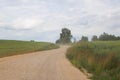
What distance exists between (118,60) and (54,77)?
4963 millimetres

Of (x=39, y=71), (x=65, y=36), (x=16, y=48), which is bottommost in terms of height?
(x=39, y=71)

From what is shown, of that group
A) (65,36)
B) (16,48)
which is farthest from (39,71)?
(65,36)

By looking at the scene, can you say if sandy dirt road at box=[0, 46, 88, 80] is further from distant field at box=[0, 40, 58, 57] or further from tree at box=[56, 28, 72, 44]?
tree at box=[56, 28, 72, 44]

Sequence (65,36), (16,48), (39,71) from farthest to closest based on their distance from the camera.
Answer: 1. (65,36)
2. (16,48)
3. (39,71)

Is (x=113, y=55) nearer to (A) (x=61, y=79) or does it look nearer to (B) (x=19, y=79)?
(A) (x=61, y=79)

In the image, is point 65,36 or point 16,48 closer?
point 16,48

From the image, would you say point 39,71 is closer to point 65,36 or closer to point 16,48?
point 16,48

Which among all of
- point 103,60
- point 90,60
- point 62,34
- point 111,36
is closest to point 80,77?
point 103,60

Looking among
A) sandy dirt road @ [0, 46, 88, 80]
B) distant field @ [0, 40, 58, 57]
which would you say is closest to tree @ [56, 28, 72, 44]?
distant field @ [0, 40, 58, 57]

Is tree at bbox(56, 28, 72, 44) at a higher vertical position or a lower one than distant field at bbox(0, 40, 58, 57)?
higher

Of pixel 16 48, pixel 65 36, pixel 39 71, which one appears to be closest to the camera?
pixel 39 71

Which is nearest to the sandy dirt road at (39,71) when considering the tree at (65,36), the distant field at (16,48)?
the distant field at (16,48)

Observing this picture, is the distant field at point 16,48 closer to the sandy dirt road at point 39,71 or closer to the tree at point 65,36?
the sandy dirt road at point 39,71

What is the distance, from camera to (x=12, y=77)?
18000 mm
